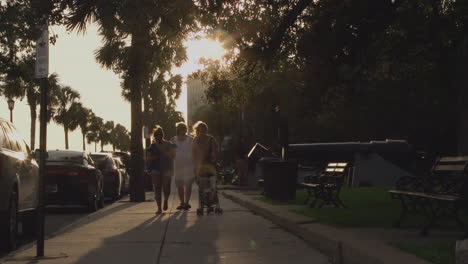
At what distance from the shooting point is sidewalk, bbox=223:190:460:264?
7.41m

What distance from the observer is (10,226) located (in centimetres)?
990

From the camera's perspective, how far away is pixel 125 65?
48.5 feet

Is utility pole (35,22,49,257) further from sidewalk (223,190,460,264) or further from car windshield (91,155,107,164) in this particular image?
car windshield (91,155,107,164)

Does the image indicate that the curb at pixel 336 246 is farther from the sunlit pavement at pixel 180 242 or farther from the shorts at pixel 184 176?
the shorts at pixel 184 176

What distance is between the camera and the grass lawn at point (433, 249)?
23.5ft

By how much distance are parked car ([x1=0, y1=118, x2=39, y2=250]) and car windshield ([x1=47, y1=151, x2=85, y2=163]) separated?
Result: 5955mm

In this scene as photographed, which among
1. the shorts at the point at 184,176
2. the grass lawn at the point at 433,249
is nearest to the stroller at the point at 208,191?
the shorts at the point at 184,176

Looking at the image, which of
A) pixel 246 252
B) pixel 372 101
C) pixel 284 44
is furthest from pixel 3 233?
pixel 372 101

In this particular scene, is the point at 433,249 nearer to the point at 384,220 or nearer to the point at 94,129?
the point at 384,220

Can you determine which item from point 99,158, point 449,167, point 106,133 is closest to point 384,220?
point 449,167

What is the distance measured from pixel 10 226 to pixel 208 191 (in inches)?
225

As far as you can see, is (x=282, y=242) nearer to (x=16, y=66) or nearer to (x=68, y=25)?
(x=68, y=25)

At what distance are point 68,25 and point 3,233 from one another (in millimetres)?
3196

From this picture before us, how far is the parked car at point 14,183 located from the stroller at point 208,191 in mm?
3823
